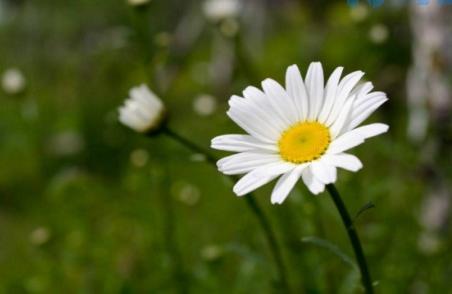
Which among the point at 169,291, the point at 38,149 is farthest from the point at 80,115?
the point at 169,291

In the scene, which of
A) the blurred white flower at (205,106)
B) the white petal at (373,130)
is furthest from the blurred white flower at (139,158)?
the white petal at (373,130)

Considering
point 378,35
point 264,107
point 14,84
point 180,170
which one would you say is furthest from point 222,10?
point 180,170

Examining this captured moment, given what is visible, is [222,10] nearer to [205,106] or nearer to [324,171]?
[205,106]

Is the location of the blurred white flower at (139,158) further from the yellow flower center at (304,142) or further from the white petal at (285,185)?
the white petal at (285,185)

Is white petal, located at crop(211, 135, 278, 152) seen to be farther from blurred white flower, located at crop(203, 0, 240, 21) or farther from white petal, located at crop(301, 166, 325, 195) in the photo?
blurred white flower, located at crop(203, 0, 240, 21)

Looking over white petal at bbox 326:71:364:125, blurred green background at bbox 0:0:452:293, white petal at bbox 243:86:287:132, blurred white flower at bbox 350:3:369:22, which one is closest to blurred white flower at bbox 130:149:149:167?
blurred green background at bbox 0:0:452:293

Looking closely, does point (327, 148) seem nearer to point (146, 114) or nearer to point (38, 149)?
point (146, 114)

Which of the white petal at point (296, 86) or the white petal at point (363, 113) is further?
the white petal at point (296, 86)
